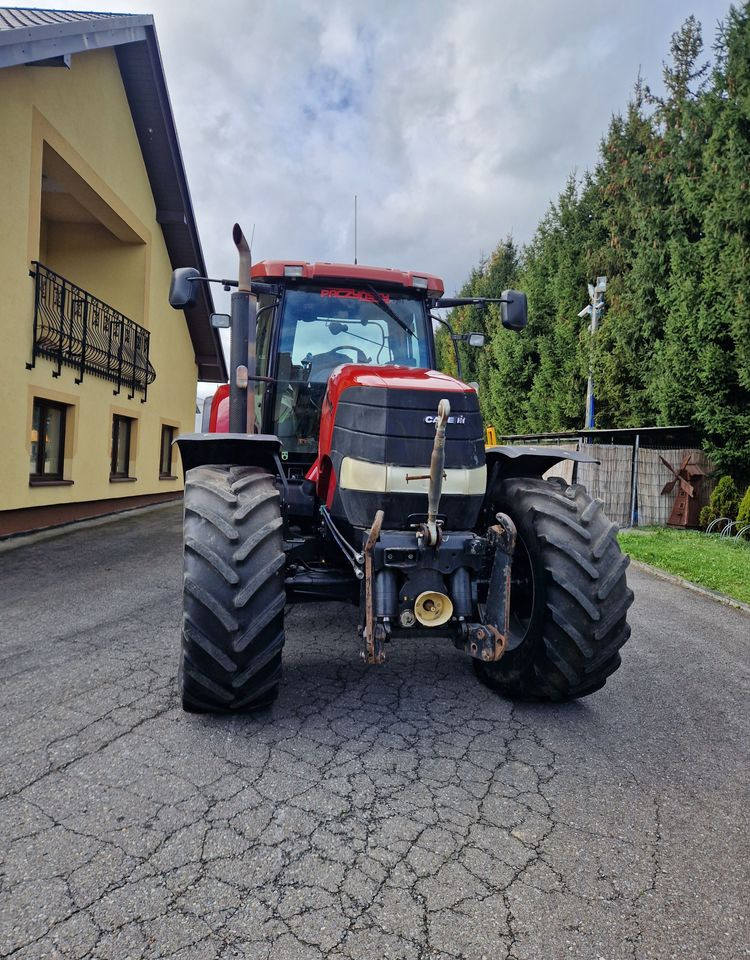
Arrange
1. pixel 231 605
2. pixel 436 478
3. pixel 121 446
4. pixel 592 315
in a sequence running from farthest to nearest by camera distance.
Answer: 1. pixel 592 315
2. pixel 121 446
3. pixel 436 478
4. pixel 231 605

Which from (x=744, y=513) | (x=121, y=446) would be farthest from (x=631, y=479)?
(x=121, y=446)

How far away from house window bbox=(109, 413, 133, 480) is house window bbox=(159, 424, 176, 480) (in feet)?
6.54

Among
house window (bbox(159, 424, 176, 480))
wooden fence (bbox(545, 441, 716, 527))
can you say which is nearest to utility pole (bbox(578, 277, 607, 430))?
wooden fence (bbox(545, 441, 716, 527))

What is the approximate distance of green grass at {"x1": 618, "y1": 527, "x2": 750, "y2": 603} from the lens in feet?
23.2

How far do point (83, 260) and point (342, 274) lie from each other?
1066 cm

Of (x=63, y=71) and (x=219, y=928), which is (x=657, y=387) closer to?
(x=63, y=71)

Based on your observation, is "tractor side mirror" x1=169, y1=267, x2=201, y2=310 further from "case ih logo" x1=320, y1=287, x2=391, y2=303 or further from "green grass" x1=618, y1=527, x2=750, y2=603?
"green grass" x1=618, y1=527, x2=750, y2=603

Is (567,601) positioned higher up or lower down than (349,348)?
lower down

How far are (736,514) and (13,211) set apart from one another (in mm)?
12238

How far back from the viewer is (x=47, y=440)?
959 centimetres

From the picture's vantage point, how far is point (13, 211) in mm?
7785

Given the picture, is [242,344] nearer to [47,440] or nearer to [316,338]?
[316,338]

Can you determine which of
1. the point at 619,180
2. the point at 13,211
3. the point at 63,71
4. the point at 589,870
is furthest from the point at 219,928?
the point at 619,180

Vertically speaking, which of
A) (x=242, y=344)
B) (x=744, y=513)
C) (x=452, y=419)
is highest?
(x=242, y=344)
